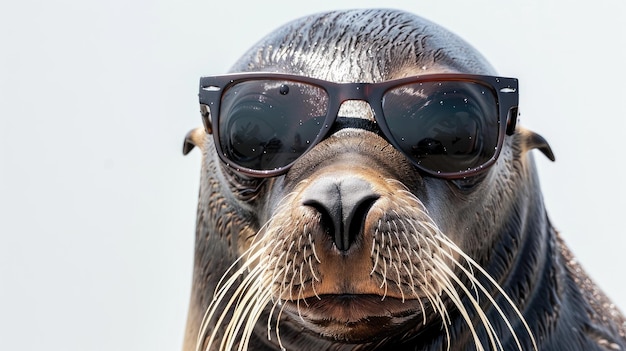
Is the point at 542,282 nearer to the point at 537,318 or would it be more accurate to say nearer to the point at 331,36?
the point at 537,318

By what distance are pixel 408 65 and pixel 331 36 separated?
1.41 feet

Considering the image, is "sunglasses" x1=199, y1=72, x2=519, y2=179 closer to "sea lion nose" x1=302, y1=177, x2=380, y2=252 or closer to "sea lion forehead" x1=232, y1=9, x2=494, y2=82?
"sea lion forehead" x1=232, y1=9, x2=494, y2=82

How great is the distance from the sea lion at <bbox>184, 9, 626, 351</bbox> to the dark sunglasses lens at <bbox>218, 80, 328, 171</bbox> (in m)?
0.02

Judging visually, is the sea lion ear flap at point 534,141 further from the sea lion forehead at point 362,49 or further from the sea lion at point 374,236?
the sea lion forehead at point 362,49

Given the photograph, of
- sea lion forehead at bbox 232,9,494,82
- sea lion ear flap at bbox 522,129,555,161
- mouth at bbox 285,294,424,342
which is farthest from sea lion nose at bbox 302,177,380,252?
sea lion ear flap at bbox 522,129,555,161

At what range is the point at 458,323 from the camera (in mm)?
6320

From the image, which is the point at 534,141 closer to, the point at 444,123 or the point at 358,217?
the point at 444,123

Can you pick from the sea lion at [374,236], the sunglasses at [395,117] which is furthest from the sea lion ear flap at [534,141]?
the sunglasses at [395,117]

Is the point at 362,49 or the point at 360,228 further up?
the point at 362,49

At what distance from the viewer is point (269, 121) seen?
599 cm

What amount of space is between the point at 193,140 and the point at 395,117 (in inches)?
66.9

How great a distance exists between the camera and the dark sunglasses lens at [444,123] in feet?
19.2

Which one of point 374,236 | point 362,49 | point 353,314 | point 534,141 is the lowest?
point 353,314

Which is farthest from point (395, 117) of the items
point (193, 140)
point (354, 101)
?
point (193, 140)
